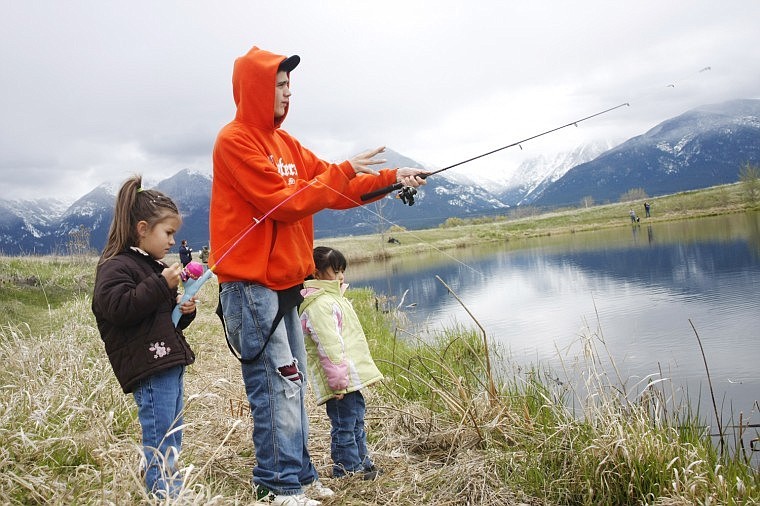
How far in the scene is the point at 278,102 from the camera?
9.12ft

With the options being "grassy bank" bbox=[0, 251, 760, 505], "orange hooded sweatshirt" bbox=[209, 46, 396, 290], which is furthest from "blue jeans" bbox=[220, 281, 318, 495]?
"grassy bank" bbox=[0, 251, 760, 505]

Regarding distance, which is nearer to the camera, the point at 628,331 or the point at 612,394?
the point at 612,394

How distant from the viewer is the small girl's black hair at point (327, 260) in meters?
3.46

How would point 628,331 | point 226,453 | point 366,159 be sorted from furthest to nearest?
point 628,331
point 226,453
point 366,159

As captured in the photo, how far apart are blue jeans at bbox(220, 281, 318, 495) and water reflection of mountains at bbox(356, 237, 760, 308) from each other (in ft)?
28.6

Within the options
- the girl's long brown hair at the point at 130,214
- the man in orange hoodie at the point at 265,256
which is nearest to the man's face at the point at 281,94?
the man in orange hoodie at the point at 265,256

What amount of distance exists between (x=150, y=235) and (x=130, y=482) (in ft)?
3.67

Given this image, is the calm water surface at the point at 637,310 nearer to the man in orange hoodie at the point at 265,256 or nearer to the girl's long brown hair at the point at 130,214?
the man in orange hoodie at the point at 265,256

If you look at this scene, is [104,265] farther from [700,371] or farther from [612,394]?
[700,371]

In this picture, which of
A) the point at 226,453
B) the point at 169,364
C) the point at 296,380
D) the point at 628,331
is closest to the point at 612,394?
the point at 296,380

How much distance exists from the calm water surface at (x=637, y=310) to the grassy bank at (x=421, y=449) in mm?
656

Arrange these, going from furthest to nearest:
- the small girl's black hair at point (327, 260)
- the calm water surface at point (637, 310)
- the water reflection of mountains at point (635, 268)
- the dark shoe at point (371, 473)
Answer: the water reflection of mountains at point (635, 268)
the calm water surface at point (637, 310)
the small girl's black hair at point (327, 260)
the dark shoe at point (371, 473)

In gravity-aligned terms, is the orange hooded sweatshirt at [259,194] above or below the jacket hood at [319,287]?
above

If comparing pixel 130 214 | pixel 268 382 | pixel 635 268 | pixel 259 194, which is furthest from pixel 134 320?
pixel 635 268
